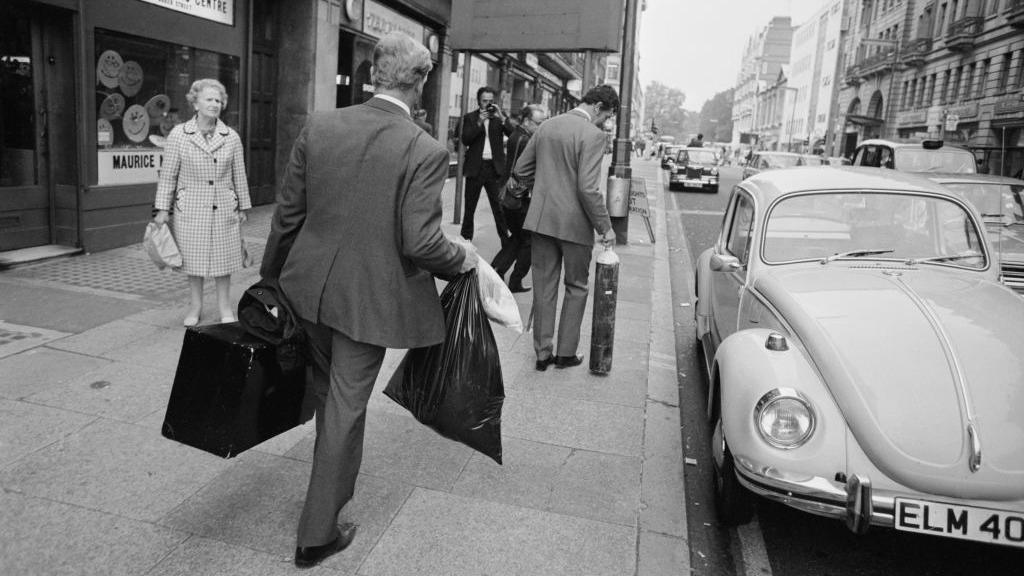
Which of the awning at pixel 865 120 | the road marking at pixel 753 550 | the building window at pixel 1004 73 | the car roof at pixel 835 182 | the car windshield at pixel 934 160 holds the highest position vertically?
the building window at pixel 1004 73

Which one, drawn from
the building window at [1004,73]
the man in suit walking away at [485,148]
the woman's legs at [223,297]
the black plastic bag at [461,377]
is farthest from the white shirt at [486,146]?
the building window at [1004,73]

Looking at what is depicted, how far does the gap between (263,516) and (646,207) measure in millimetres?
7250

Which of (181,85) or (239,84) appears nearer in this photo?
(181,85)

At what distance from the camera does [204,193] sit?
580cm

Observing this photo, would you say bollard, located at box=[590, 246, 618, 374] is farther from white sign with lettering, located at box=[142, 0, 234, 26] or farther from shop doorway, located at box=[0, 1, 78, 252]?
white sign with lettering, located at box=[142, 0, 234, 26]

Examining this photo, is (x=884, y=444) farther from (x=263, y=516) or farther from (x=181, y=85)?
(x=181, y=85)

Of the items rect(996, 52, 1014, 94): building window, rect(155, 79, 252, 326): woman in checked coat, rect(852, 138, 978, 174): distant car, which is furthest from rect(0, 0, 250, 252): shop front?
rect(996, 52, 1014, 94): building window

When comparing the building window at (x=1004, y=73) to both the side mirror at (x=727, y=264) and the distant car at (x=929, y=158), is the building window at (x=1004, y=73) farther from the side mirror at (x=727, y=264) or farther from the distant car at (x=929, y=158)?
Result: the side mirror at (x=727, y=264)

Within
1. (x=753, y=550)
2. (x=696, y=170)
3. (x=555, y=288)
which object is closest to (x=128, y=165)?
(x=555, y=288)

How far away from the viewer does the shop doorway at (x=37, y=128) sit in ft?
24.9

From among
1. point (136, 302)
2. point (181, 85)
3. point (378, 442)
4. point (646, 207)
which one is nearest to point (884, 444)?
point (378, 442)

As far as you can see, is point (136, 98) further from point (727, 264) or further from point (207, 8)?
point (727, 264)

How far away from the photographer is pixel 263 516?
341cm

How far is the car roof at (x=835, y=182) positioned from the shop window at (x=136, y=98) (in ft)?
21.8
